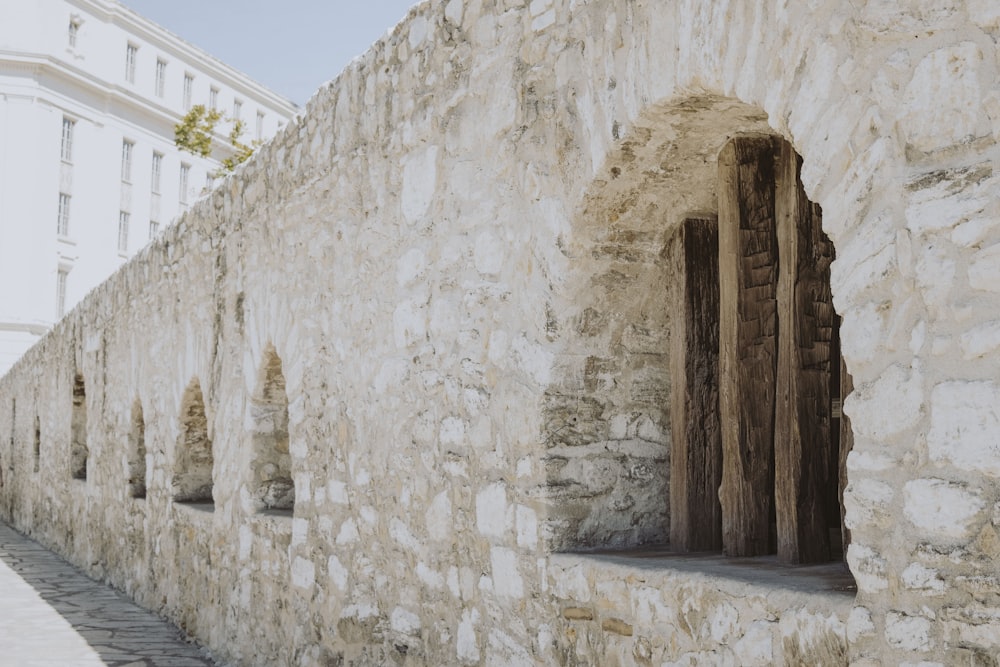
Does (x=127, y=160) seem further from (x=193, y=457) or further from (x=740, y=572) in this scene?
(x=740, y=572)

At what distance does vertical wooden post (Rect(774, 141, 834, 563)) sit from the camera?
7.84ft

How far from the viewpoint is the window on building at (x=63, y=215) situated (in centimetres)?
2522

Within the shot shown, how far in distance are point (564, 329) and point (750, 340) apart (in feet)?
1.83

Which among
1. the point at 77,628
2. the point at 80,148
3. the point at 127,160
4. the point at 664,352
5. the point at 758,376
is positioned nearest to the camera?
the point at 758,376

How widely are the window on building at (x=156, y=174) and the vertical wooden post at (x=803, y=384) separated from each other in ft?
92.5

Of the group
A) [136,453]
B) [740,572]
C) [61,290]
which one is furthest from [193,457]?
[61,290]

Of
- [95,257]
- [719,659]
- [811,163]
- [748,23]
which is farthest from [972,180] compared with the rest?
[95,257]

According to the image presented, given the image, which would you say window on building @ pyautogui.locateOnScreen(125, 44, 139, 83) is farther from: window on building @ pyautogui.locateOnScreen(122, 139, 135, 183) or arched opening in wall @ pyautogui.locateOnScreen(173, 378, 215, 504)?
arched opening in wall @ pyautogui.locateOnScreen(173, 378, 215, 504)

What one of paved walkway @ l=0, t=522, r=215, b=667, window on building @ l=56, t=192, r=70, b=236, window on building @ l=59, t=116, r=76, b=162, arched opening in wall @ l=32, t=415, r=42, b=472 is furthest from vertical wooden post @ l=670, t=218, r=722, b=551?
window on building @ l=59, t=116, r=76, b=162

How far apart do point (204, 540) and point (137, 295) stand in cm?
260

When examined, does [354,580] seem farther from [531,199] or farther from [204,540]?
[204,540]

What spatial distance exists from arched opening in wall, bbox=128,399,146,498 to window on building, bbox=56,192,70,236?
19.4 meters

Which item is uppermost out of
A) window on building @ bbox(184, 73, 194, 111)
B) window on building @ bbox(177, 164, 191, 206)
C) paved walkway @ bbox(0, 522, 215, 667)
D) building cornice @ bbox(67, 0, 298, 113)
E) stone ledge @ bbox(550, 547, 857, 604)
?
building cornice @ bbox(67, 0, 298, 113)

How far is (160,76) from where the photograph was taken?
29297mm
